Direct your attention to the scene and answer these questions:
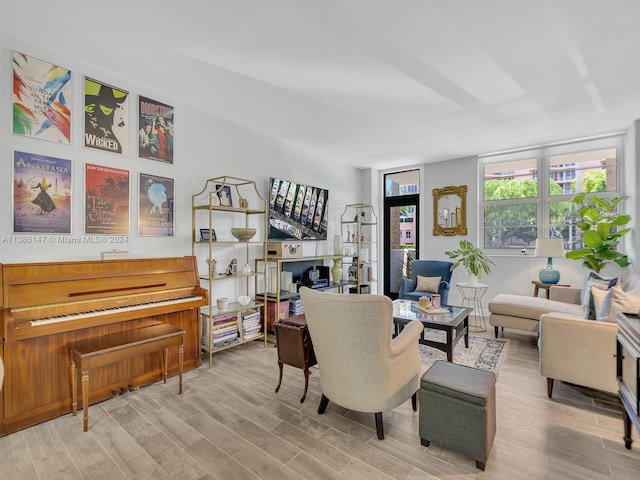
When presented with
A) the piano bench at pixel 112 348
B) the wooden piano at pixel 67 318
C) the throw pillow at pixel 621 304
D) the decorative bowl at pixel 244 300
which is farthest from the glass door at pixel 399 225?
the piano bench at pixel 112 348

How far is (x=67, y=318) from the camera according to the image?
2301 mm

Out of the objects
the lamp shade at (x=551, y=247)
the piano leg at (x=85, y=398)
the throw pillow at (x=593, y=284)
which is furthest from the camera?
the lamp shade at (x=551, y=247)

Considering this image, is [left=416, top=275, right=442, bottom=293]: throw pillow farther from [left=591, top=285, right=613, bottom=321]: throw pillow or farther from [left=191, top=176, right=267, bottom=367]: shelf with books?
[left=191, top=176, right=267, bottom=367]: shelf with books

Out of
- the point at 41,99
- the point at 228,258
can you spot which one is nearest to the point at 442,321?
the point at 228,258

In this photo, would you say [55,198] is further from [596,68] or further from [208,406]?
[596,68]

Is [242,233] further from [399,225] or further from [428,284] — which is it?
[399,225]

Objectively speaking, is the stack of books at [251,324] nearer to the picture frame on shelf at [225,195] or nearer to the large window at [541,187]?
the picture frame on shelf at [225,195]

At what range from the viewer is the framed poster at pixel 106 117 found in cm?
281

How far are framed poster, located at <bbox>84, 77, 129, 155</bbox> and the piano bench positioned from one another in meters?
1.66

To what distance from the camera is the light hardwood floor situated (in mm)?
1790

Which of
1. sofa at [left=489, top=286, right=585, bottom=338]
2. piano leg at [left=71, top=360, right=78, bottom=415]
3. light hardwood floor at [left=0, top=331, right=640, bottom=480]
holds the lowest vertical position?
light hardwood floor at [left=0, top=331, right=640, bottom=480]

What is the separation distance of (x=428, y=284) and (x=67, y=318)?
431cm

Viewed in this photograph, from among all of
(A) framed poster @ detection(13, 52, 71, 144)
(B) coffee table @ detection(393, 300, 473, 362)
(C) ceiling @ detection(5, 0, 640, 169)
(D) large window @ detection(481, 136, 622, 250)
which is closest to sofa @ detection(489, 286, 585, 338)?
(B) coffee table @ detection(393, 300, 473, 362)

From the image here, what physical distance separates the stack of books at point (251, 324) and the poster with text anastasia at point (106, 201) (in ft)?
5.05
